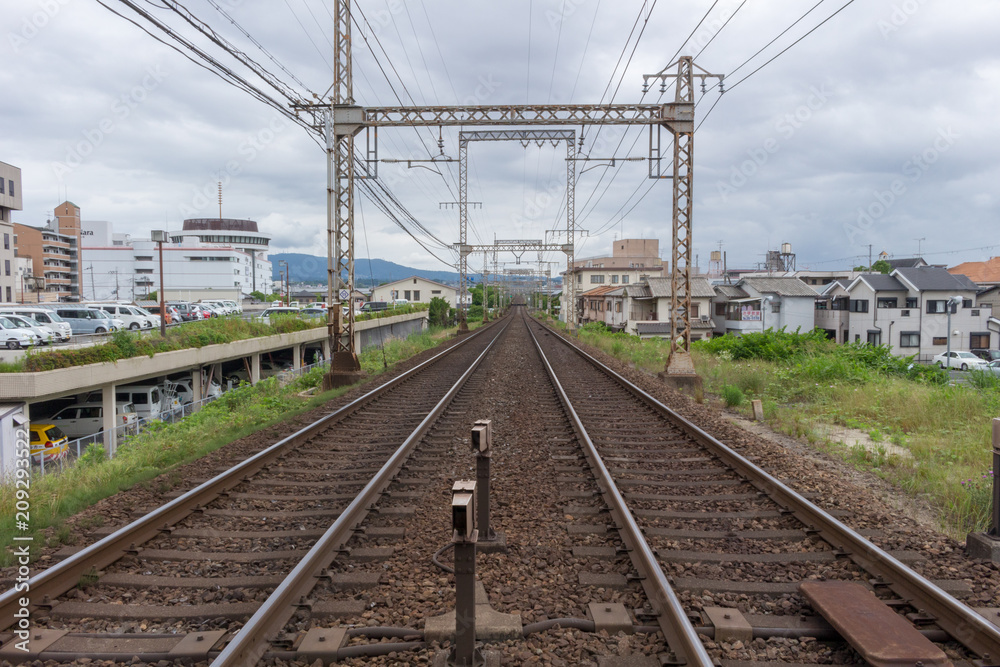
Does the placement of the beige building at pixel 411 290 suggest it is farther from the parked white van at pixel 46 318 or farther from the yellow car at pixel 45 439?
the yellow car at pixel 45 439

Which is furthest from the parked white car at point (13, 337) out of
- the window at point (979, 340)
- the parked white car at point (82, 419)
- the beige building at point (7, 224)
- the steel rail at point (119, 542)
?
the window at point (979, 340)

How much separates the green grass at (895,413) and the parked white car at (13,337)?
20782 millimetres

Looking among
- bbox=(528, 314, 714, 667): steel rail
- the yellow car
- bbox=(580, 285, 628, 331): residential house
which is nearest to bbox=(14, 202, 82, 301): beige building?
bbox=(580, 285, 628, 331): residential house

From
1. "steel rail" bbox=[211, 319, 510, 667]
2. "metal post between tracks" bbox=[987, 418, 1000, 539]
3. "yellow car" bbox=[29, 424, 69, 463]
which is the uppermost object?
"metal post between tracks" bbox=[987, 418, 1000, 539]

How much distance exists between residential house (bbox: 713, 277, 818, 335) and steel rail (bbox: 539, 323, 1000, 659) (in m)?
42.1

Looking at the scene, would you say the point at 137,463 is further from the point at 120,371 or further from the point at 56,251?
the point at 56,251

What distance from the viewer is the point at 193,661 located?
10.6 ft

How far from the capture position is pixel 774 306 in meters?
46.0

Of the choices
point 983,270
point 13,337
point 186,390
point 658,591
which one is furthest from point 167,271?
point 983,270

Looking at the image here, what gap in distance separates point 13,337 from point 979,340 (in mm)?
54403

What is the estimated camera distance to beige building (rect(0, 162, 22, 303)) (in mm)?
49000

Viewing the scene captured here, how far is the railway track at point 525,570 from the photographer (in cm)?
333

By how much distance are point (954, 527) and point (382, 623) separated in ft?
16.3

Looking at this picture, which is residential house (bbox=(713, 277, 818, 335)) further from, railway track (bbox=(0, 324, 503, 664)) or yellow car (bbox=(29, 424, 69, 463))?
railway track (bbox=(0, 324, 503, 664))
